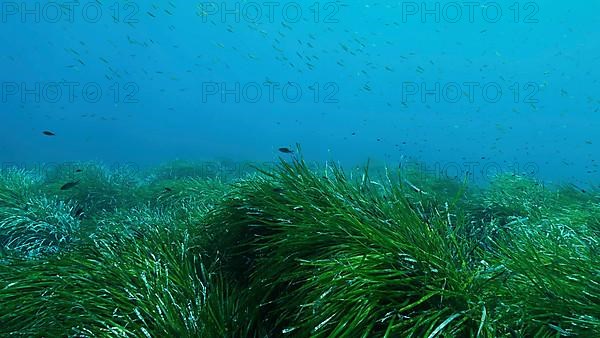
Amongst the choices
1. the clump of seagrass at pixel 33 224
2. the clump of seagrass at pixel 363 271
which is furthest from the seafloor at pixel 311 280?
the clump of seagrass at pixel 33 224

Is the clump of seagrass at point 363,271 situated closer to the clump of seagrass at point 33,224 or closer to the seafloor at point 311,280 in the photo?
the seafloor at point 311,280

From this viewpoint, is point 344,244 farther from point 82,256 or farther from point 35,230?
point 35,230

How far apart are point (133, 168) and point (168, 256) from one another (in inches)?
504

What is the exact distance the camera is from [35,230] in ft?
18.0

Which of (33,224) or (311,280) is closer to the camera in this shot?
(311,280)

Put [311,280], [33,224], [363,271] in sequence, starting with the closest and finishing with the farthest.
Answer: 1. [363,271]
2. [311,280]
3. [33,224]

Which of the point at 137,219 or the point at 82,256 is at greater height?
the point at 82,256

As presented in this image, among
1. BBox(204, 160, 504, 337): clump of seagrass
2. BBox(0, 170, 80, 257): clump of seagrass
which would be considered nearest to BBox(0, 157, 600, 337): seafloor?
BBox(204, 160, 504, 337): clump of seagrass

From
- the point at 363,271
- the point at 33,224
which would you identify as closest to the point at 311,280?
the point at 363,271

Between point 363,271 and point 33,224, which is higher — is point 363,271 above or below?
above

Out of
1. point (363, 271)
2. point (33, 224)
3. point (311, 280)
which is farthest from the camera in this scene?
point (33, 224)

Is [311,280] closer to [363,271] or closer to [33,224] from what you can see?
[363,271]

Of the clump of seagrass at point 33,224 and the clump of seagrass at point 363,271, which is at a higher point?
the clump of seagrass at point 363,271

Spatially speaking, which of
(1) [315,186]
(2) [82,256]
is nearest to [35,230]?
(2) [82,256]
